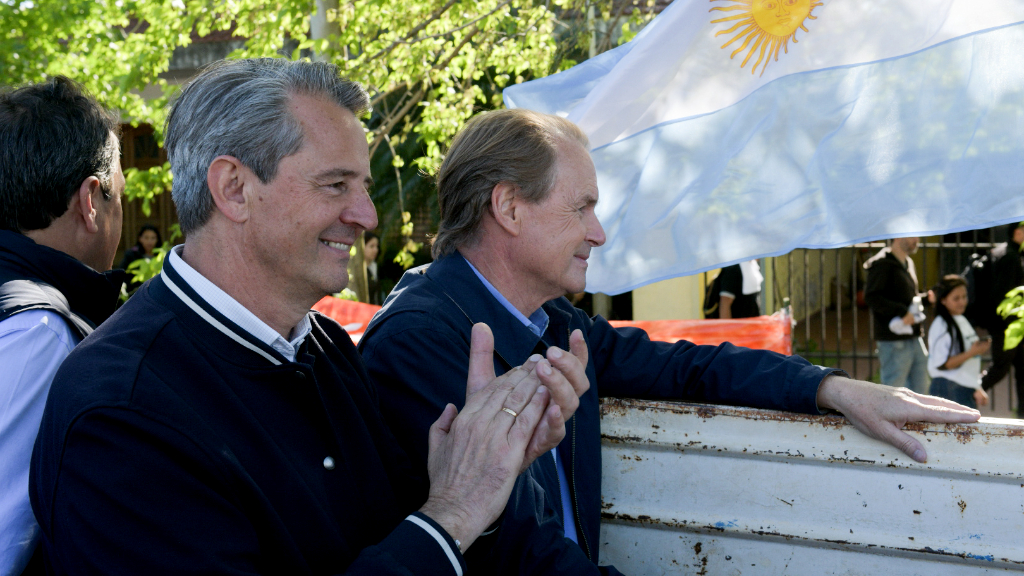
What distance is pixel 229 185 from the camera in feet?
5.08

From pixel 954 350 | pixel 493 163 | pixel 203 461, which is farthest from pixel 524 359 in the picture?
pixel 954 350

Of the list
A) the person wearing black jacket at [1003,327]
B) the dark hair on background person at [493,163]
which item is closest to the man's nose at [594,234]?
the dark hair on background person at [493,163]

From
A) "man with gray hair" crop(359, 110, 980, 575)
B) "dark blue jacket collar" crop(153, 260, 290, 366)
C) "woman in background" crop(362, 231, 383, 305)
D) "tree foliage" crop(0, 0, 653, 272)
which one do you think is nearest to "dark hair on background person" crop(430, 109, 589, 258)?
"man with gray hair" crop(359, 110, 980, 575)

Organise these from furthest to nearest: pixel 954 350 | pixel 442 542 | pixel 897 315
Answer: pixel 897 315, pixel 954 350, pixel 442 542

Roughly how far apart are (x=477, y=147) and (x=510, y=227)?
0.84ft

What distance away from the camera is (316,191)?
1.59 meters

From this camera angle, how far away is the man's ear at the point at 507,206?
235cm

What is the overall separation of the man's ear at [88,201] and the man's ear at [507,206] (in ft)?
3.25

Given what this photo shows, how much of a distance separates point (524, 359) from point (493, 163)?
0.55m

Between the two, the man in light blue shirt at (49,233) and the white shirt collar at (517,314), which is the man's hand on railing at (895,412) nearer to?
the white shirt collar at (517,314)

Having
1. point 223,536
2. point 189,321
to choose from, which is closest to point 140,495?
point 223,536

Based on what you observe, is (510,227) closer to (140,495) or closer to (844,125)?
(844,125)

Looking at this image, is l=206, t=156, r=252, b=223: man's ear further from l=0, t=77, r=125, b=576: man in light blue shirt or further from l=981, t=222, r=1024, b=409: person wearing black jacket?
l=981, t=222, r=1024, b=409: person wearing black jacket

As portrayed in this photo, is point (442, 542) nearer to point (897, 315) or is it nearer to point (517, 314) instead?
point (517, 314)
